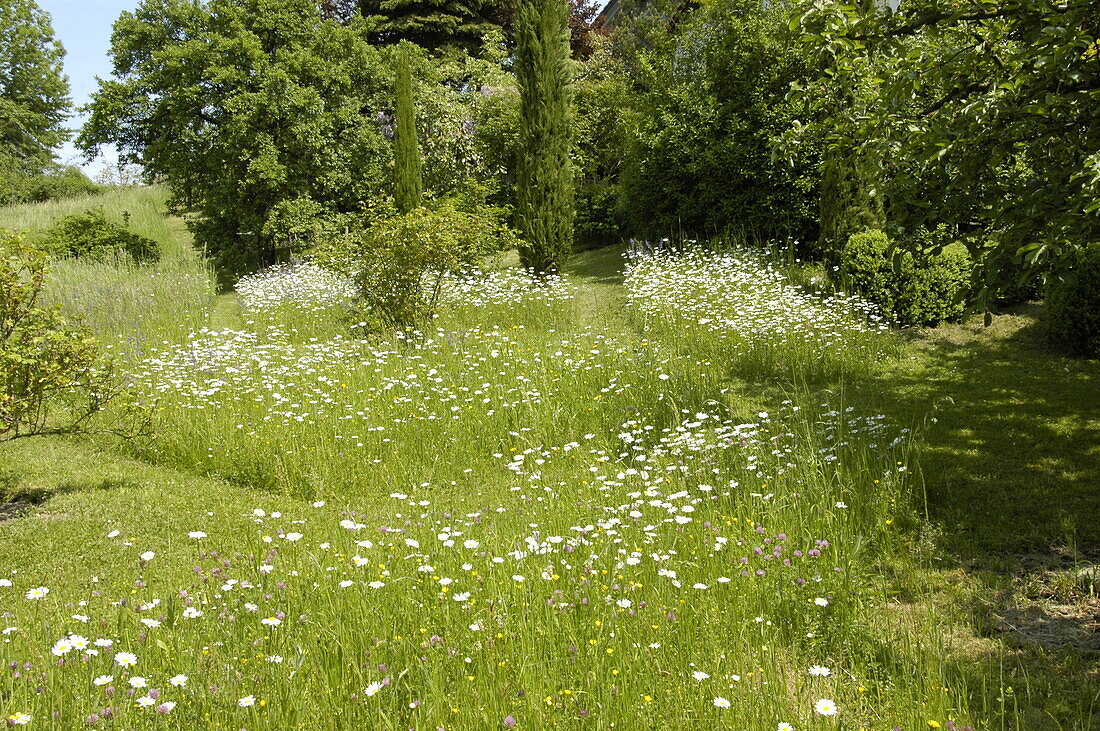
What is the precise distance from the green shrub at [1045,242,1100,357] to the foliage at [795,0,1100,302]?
3475 millimetres

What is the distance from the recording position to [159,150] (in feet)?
57.6

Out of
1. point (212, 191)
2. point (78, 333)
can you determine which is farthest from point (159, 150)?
point (78, 333)

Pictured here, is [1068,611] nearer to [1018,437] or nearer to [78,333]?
[1018,437]

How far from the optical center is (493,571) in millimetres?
3520

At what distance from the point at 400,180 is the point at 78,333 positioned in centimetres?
1100

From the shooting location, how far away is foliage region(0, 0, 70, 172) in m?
33.2

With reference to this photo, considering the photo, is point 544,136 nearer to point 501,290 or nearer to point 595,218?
point 501,290

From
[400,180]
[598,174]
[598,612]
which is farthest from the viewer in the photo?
[598,174]

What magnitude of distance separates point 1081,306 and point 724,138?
6.78 m

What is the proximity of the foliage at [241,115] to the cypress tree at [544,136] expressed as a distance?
19.3 feet

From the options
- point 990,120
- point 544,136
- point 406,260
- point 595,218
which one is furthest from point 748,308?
point 595,218

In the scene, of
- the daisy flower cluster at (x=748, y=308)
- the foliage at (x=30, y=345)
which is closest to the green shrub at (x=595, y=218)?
the daisy flower cluster at (x=748, y=308)

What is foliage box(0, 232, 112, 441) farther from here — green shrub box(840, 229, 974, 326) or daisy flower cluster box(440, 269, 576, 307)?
green shrub box(840, 229, 974, 326)

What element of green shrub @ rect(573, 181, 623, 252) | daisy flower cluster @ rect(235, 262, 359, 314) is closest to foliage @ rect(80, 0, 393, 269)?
daisy flower cluster @ rect(235, 262, 359, 314)
